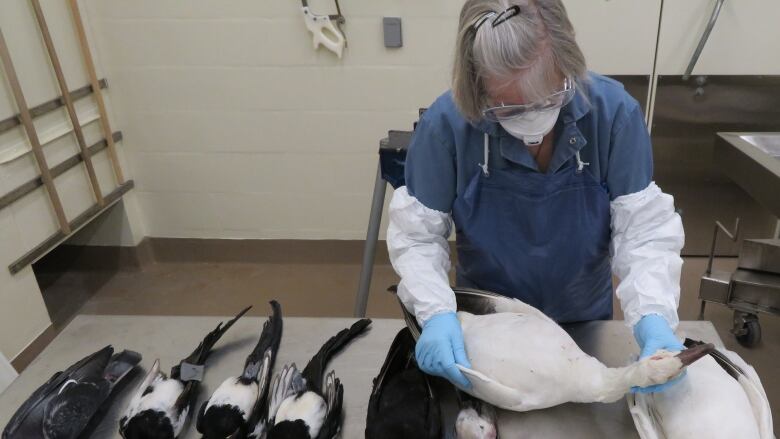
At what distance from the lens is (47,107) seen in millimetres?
2311

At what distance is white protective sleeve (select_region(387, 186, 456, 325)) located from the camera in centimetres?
113

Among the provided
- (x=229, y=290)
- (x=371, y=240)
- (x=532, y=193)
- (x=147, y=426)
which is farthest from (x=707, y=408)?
(x=229, y=290)

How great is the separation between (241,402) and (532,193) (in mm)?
705

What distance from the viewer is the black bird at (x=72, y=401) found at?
1.05m

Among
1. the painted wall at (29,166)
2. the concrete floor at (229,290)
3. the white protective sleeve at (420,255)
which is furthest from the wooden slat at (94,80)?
the white protective sleeve at (420,255)

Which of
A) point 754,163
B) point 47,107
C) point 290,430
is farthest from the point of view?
point 47,107

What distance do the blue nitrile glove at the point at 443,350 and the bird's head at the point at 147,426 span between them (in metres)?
0.48

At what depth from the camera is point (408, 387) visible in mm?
1040

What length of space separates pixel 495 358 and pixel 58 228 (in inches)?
85.8

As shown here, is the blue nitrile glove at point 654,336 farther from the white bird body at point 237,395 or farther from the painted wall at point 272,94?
the painted wall at point 272,94

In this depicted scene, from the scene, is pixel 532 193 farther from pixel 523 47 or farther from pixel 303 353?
pixel 303 353

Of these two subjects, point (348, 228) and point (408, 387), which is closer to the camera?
point (408, 387)

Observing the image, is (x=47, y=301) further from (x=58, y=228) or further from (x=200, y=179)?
(x=200, y=179)

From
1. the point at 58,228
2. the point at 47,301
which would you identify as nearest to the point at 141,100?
the point at 58,228
